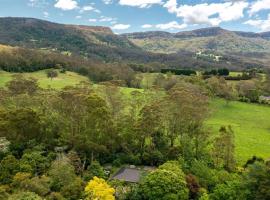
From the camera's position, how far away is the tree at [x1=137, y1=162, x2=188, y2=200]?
36250mm

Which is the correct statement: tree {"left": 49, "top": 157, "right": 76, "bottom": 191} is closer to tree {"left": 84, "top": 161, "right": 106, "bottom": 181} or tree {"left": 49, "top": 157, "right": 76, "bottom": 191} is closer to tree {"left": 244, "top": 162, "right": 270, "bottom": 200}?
tree {"left": 84, "top": 161, "right": 106, "bottom": 181}

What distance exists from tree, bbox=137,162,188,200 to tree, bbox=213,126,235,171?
1192 cm

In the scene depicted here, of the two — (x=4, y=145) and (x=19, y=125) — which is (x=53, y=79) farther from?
(x=19, y=125)

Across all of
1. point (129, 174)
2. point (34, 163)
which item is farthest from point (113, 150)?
point (34, 163)

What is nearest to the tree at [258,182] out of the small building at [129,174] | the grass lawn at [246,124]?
the small building at [129,174]

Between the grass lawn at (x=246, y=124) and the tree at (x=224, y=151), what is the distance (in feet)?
18.3

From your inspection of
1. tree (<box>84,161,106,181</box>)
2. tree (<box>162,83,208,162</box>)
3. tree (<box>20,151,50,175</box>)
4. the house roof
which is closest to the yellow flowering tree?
tree (<box>84,161,106,181</box>)

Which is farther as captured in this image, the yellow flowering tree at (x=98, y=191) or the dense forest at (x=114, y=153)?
the dense forest at (x=114, y=153)

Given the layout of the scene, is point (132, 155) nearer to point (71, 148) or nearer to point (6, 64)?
point (71, 148)

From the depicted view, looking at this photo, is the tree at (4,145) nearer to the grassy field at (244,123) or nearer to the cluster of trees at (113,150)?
the cluster of trees at (113,150)

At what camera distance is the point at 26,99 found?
56.8 meters

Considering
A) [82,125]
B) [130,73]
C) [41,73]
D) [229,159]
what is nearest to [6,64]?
[41,73]

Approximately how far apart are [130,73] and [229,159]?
3432 inches

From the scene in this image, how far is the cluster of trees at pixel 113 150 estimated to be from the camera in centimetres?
3678
